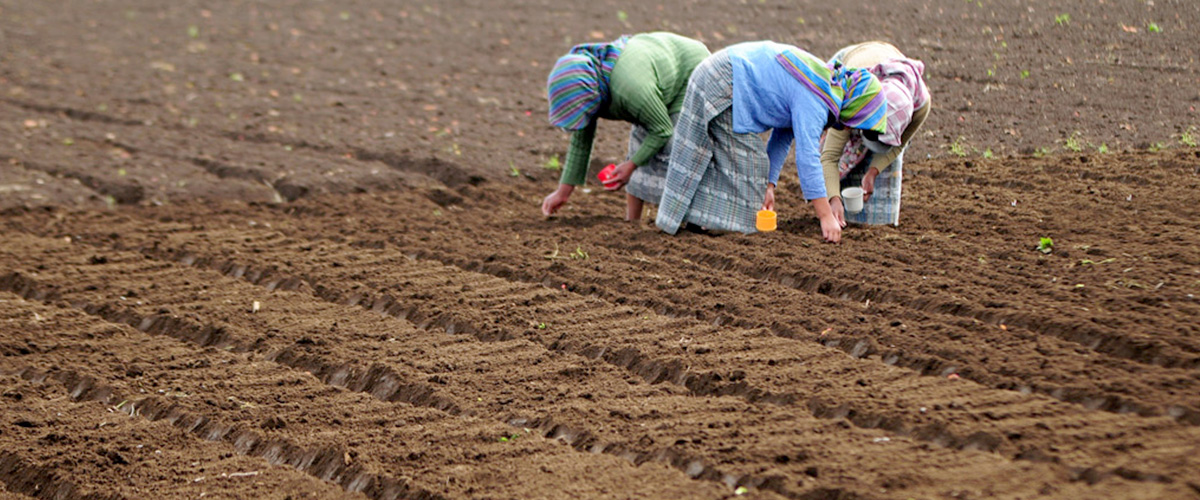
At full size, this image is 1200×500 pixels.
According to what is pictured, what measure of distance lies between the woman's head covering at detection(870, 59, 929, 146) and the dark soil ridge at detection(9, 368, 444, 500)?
3.33 metres

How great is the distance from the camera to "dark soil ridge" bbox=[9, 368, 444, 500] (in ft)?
13.0

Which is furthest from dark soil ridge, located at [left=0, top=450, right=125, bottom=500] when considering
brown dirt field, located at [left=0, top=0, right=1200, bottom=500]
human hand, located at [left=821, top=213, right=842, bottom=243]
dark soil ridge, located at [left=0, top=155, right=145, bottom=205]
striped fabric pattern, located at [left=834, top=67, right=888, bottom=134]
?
dark soil ridge, located at [left=0, top=155, right=145, bottom=205]

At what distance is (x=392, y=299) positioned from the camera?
5910mm

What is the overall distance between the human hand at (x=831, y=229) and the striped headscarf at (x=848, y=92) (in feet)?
1.67

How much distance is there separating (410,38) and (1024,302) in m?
10.3

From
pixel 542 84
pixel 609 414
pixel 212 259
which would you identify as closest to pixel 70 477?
pixel 609 414

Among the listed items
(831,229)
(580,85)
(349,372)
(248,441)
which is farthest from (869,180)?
(248,441)

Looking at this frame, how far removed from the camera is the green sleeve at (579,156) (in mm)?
7051

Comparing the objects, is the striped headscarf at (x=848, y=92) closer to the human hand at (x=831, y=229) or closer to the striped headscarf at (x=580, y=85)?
the human hand at (x=831, y=229)

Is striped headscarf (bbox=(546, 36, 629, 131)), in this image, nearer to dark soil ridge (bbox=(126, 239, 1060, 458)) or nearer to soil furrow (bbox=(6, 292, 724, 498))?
dark soil ridge (bbox=(126, 239, 1060, 458))

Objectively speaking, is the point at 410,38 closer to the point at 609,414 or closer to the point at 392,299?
the point at 392,299

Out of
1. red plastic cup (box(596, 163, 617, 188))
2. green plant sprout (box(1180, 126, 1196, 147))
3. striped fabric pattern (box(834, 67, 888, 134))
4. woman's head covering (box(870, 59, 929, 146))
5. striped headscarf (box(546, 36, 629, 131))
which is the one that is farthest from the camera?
green plant sprout (box(1180, 126, 1196, 147))

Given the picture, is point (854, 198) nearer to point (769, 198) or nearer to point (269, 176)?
point (769, 198)

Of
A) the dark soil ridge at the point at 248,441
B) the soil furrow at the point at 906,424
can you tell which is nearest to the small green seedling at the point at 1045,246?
the soil furrow at the point at 906,424
